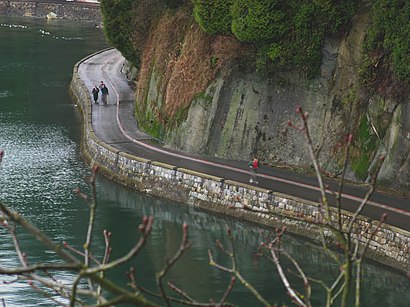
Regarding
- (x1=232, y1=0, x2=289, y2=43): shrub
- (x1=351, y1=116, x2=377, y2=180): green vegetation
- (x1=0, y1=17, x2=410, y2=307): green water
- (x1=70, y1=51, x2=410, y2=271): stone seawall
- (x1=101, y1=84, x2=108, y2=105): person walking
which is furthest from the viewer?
(x1=101, y1=84, x2=108, y2=105): person walking

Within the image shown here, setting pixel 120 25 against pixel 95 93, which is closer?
pixel 120 25

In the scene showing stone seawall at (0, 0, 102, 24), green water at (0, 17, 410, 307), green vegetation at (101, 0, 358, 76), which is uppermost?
stone seawall at (0, 0, 102, 24)

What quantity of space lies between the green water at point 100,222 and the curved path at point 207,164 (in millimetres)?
2056

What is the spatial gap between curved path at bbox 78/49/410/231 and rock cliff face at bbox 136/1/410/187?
0.93 metres

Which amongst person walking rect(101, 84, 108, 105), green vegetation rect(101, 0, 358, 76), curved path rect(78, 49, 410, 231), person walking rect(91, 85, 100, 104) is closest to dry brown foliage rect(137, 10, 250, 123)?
green vegetation rect(101, 0, 358, 76)

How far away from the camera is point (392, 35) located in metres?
35.5

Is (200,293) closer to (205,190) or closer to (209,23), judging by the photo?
(205,190)

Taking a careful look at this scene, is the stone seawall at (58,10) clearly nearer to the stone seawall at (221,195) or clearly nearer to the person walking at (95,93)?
the person walking at (95,93)

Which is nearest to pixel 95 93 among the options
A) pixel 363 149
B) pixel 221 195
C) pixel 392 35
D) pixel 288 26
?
pixel 288 26

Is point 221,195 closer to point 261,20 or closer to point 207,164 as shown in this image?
point 207,164

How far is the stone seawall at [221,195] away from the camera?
31.5 meters

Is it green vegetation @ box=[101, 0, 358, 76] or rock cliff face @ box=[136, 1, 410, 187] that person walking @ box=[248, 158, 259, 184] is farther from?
green vegetation @ box=[101, 0, 358, 76]

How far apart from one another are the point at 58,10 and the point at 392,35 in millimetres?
79959

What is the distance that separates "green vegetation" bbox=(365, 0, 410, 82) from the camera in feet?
114
